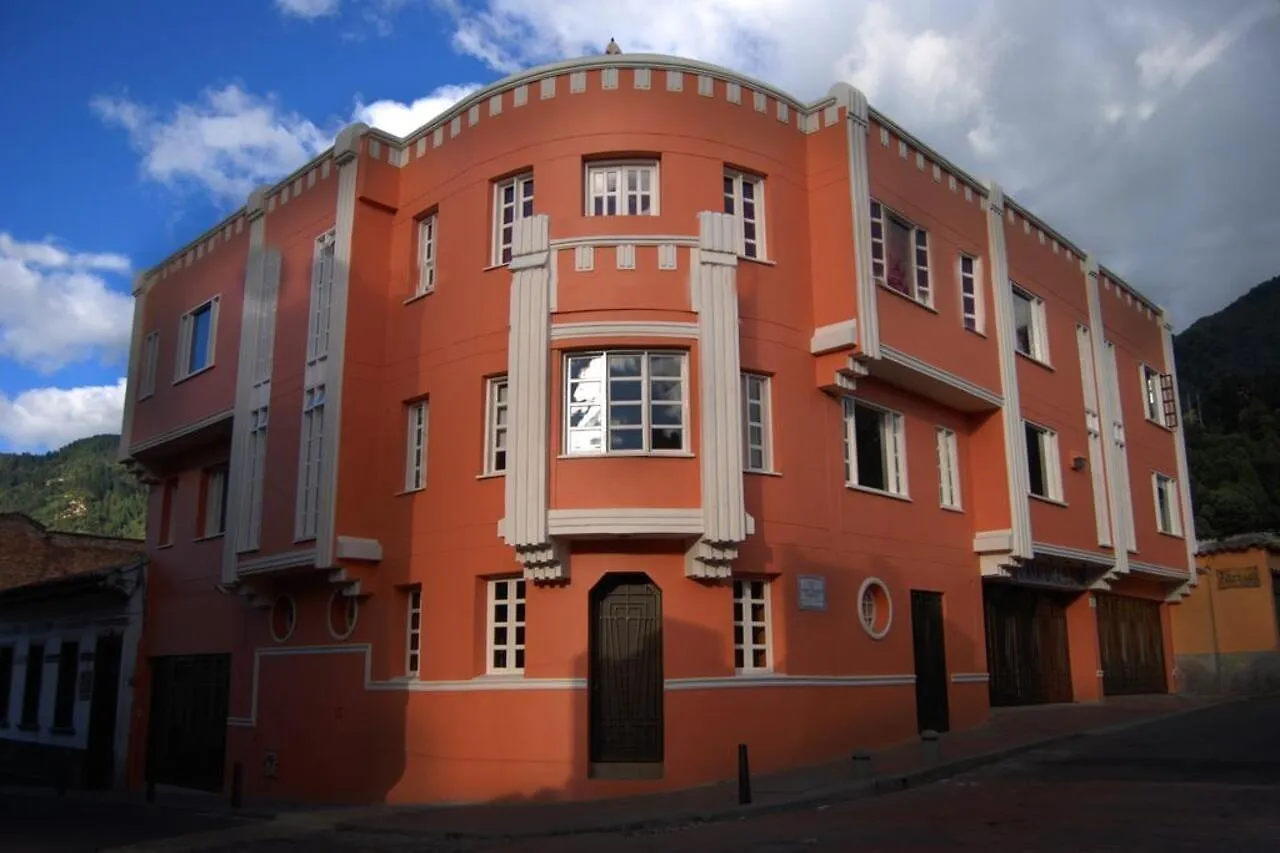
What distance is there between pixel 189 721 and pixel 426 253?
1045cm

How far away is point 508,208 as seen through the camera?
690 inches

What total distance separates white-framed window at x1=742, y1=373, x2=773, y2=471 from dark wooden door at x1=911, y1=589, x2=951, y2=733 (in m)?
4.30

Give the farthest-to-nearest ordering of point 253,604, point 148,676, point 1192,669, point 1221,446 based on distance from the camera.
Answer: point 1221,446, point 1192,669, point 148,676, point 253,604

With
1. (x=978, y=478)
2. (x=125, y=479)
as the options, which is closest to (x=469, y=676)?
(x=978, y=478)

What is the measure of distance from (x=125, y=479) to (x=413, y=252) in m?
96.1

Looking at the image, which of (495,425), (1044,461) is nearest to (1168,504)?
(1044,461)

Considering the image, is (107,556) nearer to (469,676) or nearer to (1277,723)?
(469,676)

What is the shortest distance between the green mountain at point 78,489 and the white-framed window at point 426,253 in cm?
7001

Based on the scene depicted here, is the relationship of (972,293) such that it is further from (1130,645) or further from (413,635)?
(413,635)

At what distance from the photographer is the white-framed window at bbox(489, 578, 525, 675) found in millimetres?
15844

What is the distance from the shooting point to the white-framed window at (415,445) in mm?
17828

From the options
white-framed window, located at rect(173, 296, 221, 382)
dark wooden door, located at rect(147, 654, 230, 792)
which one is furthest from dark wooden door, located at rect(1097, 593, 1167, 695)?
white-framed window, located at rect(173, 296, 221, 382)

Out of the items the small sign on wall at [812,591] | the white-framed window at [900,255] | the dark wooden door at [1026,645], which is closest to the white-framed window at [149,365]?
the small sign on wall at [812,591]

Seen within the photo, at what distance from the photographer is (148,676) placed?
76.0 feet
